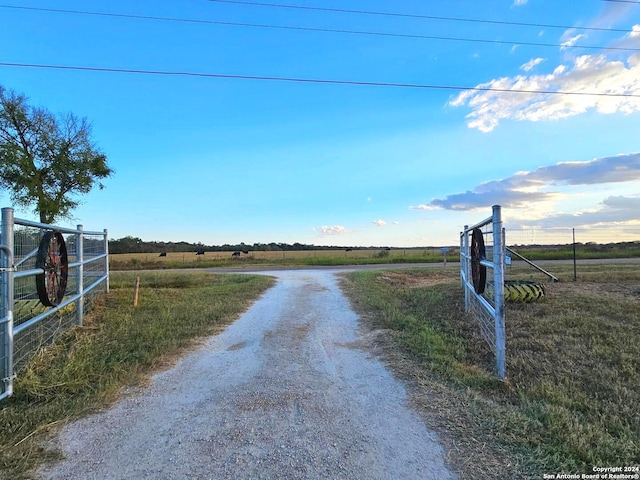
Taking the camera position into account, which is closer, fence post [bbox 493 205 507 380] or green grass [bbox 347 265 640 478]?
green grass [bbox 347 265 640 478]

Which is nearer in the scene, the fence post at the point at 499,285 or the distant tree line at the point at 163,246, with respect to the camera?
the fence post at the point at 499,285

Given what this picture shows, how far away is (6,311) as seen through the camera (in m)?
3.87

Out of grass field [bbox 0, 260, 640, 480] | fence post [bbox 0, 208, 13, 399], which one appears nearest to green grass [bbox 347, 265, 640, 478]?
grass field [bbox 0, 260, 640, 480]

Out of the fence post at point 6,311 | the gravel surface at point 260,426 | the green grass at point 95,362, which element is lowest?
the gravel surface at point 260,426

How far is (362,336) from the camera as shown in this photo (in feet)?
21.0

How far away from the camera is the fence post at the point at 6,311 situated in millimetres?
3779

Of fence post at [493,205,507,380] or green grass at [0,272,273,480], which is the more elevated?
fence post at [493,205,507,380]

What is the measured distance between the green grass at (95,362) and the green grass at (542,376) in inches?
126

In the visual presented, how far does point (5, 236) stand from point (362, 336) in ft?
16.2

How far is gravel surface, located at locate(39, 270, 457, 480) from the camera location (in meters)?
2.63

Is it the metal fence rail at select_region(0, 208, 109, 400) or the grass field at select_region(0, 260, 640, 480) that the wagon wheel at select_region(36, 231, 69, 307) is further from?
the grass field at select_region(0, 260, 640, 480)

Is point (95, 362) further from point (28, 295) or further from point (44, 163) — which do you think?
point (44, 163)

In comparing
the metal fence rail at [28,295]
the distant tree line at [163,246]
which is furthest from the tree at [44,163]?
the distant tree line at [163,246]

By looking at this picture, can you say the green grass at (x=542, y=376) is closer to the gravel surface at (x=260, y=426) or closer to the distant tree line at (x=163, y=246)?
the gravel surface at (x=260, y=426)
